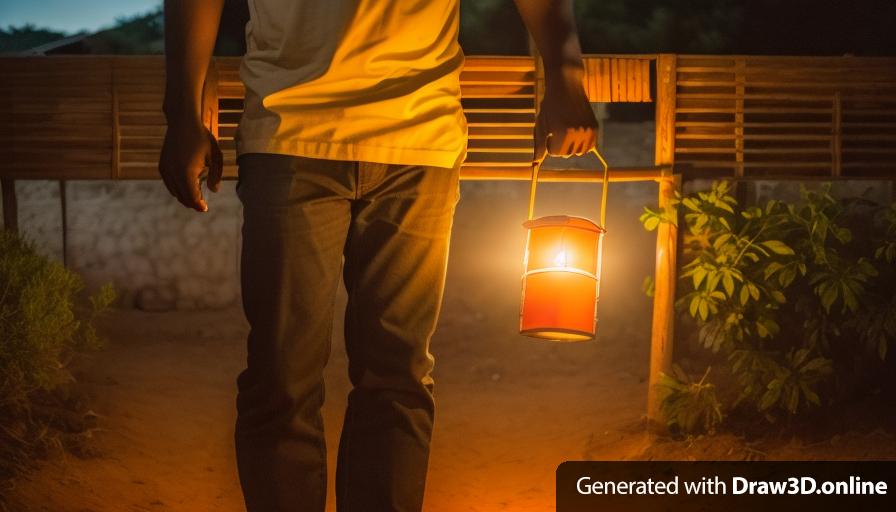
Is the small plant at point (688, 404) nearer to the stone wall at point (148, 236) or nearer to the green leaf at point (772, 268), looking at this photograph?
the green leaf at point (772, 268)

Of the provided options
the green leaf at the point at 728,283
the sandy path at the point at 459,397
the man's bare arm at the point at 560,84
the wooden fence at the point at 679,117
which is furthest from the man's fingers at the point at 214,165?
the green leaf at the point at 728,283

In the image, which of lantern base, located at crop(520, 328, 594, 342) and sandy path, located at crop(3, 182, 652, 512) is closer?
lantern base, located at crop(520, 328, 594, 342)

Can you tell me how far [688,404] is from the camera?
486 centimetres

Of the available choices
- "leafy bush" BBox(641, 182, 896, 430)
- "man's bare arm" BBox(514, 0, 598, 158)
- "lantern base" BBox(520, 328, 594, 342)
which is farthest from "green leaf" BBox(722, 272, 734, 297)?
"man's bare arm" BBox(514, 0, 598, 158)

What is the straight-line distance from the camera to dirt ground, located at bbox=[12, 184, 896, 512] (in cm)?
461

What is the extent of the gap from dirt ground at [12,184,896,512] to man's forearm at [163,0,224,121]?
2428 millimetres

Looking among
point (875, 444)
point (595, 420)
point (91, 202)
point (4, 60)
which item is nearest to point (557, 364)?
point (595, 420)

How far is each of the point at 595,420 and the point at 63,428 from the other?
317cm

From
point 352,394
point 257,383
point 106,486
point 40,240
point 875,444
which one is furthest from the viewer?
point 40,240

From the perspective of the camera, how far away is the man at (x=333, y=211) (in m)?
1.97

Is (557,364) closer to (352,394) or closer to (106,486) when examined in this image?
(106,486)

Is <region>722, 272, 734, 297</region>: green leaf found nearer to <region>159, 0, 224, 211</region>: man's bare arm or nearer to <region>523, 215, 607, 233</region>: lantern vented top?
<region>523, 215, 607, 233</region>: lantern vented top

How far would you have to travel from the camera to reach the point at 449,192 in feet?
7.00

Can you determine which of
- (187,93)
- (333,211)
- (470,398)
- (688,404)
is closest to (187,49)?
(187,93)
